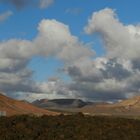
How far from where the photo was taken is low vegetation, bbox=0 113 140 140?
55719 millimetres

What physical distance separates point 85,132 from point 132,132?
6516 millimetres

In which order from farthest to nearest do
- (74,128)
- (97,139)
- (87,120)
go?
(87,120)
(74,128)
(97,139)

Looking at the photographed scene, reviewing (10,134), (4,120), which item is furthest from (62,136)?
(4,120)

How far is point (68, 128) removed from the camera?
5834cm

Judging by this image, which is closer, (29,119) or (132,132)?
(132,132)

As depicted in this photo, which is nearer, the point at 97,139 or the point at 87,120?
the point at 97,139

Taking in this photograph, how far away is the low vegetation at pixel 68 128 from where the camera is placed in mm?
55719

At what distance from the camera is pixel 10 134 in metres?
57.0

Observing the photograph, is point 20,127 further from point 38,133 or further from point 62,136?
point 62,136

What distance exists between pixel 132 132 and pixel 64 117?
11303 millimetres

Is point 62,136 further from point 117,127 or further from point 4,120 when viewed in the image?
point 4,120

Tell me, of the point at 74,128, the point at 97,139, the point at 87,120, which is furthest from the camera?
the point at 87,120

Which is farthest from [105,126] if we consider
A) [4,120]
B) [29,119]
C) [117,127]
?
[4,120]

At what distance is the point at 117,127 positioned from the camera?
198ft
